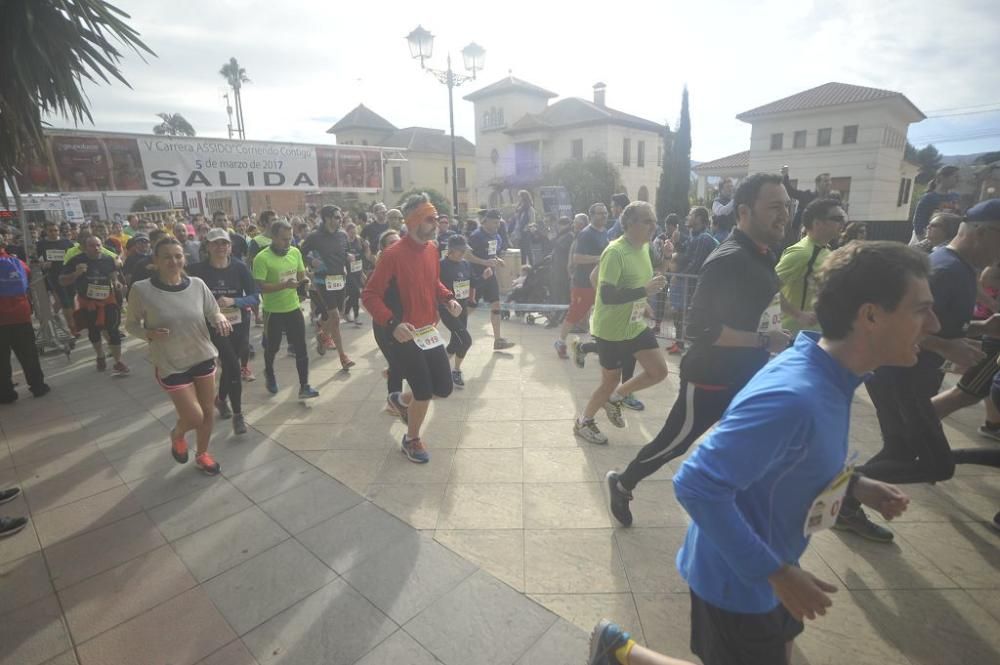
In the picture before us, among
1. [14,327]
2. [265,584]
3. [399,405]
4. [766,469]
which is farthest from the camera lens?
[14,327]

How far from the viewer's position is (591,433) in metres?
4.55

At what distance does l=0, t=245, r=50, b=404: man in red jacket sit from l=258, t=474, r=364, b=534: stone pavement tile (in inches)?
198

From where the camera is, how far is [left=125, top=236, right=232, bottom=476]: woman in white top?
3.83 metres

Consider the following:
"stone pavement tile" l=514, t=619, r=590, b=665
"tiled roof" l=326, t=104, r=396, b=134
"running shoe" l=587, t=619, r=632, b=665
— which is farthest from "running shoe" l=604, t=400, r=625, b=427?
"tiled roof" l=326, t=104, r=396, b=134

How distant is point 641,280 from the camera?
167 inches

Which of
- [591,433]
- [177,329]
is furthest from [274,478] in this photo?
[591,433]

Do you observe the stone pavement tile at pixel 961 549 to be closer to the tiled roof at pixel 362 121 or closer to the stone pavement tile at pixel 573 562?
the stone pavement tile at pixel 573 562

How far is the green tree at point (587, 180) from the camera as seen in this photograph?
3862 centimetres

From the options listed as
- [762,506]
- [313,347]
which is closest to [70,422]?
[313,347]

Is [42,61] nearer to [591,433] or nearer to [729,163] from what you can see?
[591,433]

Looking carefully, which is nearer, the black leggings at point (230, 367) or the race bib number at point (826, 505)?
the race bib number at point (826, 505)

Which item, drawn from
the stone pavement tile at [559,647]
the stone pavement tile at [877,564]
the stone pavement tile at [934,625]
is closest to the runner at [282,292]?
the stone pavement tile at [559,647]

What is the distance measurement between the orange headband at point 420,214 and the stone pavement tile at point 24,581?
132 inches

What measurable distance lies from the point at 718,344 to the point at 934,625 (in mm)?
A: 1716
